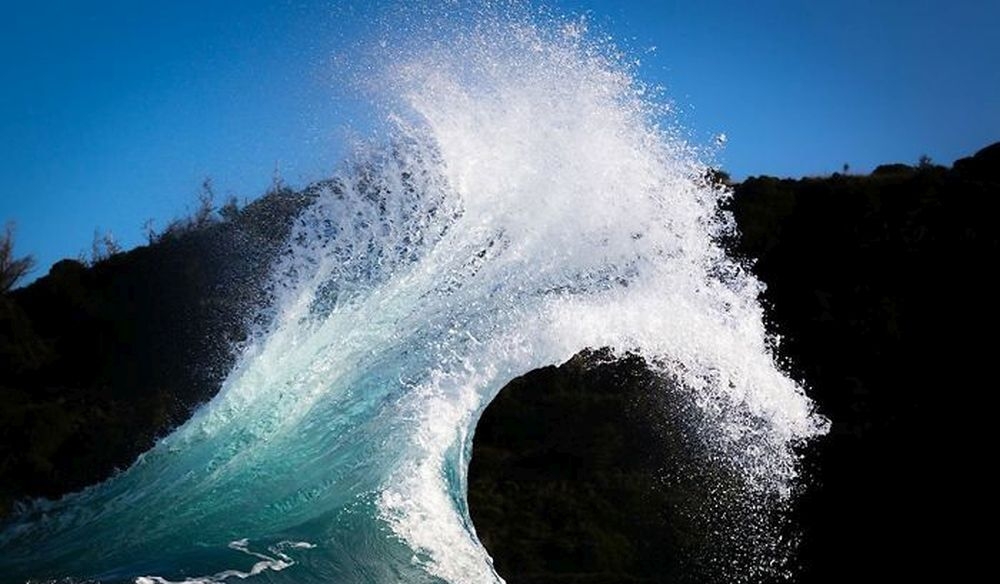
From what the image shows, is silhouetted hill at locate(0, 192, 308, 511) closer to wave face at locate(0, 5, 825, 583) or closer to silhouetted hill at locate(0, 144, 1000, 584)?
silhouetted hill at locate(0, 144, 1000, 584)

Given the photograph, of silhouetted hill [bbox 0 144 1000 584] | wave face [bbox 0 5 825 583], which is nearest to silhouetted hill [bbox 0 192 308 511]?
silhouetted hill [bbox 0 144 1000 584]

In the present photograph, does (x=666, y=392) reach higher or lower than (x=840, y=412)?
higher

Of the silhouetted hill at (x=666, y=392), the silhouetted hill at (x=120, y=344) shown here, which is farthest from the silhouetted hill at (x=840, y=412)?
the silhouetted hill at (x=120, y=344)

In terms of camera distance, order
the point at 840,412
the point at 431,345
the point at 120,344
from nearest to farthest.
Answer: the point at 431,345, the point at 840,412, the point at 120,344

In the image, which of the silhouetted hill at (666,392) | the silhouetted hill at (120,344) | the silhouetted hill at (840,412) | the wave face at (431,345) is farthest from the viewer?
the silhouetted hill at (120,344)

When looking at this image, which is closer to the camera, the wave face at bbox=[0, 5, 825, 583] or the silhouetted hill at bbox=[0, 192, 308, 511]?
the wave face at bbox=[0, 5, 825, 583]

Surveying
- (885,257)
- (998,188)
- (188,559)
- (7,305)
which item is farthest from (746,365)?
(7,305)

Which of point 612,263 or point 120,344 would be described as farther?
point 120,344

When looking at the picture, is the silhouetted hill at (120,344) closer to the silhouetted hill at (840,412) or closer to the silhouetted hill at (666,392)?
the silhouetted hill at (666,392)

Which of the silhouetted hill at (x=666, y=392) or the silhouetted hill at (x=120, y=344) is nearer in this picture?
the silhouetted hill at (x=666, y=392)

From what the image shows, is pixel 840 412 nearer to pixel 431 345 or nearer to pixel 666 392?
pixel 666 392

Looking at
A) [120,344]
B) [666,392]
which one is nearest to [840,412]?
[666,392]

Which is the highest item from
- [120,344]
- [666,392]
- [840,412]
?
[120,344]

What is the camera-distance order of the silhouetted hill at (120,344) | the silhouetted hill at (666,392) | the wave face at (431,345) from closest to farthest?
the wave face at (431,345)
the silhouetted hill at (666,392)
the silhouetted hill at (120,344)
